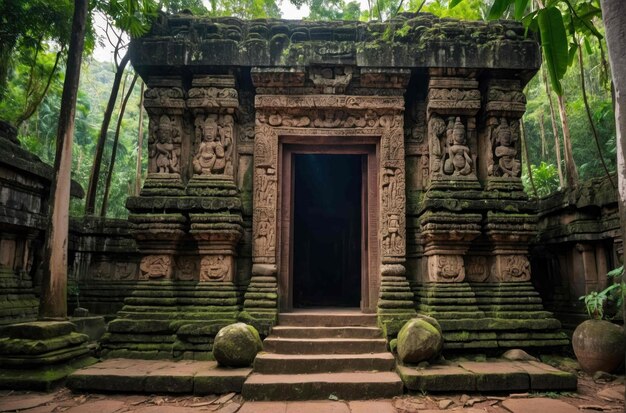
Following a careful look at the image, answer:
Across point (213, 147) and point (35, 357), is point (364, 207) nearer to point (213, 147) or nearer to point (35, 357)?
point (213, 147)

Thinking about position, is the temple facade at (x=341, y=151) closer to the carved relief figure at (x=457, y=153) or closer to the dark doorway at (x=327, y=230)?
the carved relief figure at (x=457, y=153)

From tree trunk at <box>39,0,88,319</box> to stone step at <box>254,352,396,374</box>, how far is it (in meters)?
2.59

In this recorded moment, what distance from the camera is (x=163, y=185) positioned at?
6.27 m

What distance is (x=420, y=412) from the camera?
4.13m

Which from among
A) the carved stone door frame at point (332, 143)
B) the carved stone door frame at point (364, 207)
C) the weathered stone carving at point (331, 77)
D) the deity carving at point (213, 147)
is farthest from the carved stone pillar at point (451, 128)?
the deity carving at point (213, 147)

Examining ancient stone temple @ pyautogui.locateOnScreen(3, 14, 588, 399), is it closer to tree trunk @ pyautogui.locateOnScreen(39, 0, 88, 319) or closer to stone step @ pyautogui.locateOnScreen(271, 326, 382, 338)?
stone step @ pyautogui.locateOnScreen(271, 326, 382, 338)

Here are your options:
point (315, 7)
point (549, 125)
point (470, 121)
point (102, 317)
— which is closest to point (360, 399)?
point (470, 121)

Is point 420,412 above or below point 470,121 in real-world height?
below

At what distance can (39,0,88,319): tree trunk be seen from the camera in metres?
5.10

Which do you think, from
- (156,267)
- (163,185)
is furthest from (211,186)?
(156,267)

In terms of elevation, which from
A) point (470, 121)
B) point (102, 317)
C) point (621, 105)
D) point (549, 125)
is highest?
point (549, 125)

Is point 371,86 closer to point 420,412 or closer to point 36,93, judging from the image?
point 420,412

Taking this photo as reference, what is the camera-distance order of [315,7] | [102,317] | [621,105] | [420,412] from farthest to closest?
1. [315,7]
2. [102,317]
3. [420,412]
4. [621,105]

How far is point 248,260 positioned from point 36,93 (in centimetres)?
931
